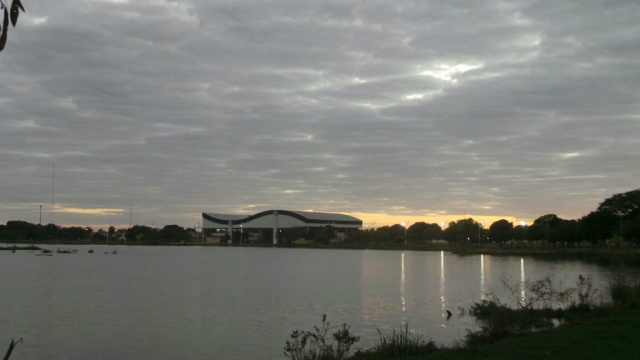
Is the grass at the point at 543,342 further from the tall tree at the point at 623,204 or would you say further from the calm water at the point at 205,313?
the tall tree at the point at 623,204

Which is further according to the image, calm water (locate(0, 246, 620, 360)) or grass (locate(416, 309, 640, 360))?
calm water (locate(0, 246, 620, 360))

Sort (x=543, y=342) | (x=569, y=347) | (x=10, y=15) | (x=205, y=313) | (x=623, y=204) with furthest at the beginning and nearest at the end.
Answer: (x=623, y=204) < (x=205, y=313) < (x=543, y=342) < (x=569, y=347) < (x=10, y=15)

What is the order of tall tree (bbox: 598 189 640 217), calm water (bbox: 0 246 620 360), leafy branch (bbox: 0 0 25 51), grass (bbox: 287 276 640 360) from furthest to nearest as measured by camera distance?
tall tree (bbox: 598 189 640 217)
calm water (bbox: 0 246 620 360)
grass (bbox: 287 276 640 360)
leafy branch (bbox: 0 0 25 51)

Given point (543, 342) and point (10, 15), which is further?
point (543, 342)

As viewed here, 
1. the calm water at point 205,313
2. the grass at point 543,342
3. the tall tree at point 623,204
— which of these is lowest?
the calm water at point 205,313

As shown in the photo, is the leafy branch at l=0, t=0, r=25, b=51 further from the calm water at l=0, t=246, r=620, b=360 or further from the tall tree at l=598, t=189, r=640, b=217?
the tall tree at l=598, t=189, r=640, b=217

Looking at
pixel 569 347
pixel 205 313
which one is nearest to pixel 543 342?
pixel 569 347

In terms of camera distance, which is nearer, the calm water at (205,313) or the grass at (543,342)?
the grass at (543,342)

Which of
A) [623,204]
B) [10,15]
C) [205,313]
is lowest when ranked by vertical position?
[205,313]

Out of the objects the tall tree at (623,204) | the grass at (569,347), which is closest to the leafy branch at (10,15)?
the grass at (569,347)

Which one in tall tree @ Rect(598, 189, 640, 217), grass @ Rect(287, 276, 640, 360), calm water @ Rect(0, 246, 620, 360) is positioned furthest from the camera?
tall tree @ Rect(598, 189, 640, 217)

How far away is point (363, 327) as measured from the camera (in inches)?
1137

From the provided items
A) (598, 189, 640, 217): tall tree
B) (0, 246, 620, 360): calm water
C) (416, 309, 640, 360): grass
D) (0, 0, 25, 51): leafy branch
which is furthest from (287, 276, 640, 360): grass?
(598, 189, 640, 217): tall tree

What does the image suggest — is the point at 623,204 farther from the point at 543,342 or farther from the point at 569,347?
the point at 569,347
